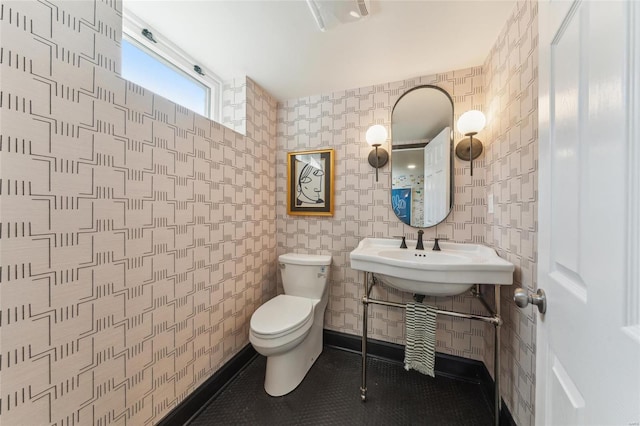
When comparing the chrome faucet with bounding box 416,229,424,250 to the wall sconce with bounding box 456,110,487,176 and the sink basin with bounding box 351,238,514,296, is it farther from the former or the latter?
the wall sconce with bounding box 456,110,487,176

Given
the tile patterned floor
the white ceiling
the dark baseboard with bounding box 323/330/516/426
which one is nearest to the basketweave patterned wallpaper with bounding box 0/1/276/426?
the tile patterned floor

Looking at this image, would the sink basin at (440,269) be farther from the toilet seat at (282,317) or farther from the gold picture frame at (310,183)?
the gold picture frame at (310,183)

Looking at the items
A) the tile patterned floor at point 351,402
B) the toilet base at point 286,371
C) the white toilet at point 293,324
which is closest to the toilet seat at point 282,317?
the white toilet at point 293,324

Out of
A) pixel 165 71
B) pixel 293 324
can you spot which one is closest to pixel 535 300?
pixel 293 324

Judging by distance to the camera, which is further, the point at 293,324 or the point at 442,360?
the point at 442,360

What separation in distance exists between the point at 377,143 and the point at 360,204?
458 millimetres

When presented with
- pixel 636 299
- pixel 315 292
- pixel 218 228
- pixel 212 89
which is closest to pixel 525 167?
pixel 636 299

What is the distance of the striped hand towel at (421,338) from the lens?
1.23 meters

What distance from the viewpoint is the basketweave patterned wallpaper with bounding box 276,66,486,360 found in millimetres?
1492

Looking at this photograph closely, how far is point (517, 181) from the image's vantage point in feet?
3.46

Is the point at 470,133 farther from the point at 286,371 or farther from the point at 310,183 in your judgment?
the point at 286,371

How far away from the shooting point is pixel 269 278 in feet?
6.27

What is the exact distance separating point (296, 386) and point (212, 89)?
209 cm

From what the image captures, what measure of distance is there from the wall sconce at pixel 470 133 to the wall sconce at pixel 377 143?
18.2 inches
